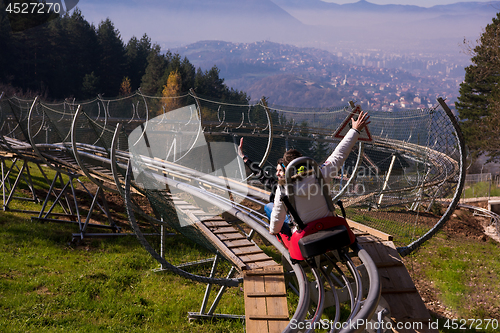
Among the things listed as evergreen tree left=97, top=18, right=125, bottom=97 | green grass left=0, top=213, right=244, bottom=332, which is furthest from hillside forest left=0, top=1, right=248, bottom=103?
green grass left=0, top=213, right=244, bottom=332

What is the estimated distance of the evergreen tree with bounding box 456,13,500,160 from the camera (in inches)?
966

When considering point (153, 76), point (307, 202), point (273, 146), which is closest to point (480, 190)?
point (273, 146)

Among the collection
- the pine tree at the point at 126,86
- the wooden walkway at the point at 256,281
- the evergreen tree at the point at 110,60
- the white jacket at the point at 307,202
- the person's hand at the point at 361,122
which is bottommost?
the wooden walkway at the point at 256,281

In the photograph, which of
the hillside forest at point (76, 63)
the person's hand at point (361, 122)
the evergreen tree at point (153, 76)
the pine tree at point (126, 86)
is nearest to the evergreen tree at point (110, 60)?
the hillside forest at point (76, 63)

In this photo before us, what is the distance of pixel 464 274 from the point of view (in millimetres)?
7723

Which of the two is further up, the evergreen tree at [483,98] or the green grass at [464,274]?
the evergreen tree at [483,98]

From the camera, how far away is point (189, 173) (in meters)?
6.08

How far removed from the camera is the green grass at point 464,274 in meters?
6.51

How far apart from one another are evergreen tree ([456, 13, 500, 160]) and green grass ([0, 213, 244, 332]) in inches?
963

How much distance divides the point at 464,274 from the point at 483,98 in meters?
28.8

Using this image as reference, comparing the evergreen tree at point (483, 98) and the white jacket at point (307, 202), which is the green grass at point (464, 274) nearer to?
the white jacket at point (307, 202)

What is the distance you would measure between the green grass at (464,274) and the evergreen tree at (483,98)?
18.0 meters

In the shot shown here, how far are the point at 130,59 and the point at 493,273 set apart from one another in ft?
179

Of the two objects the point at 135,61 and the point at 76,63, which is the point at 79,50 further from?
the point at 135,61
